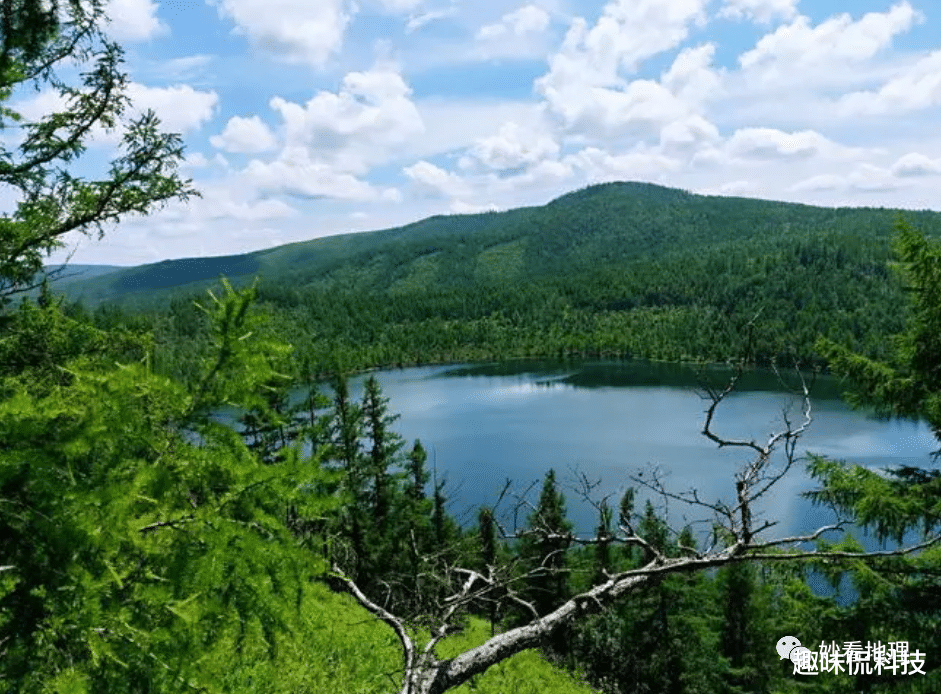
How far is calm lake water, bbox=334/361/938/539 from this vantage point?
4938cm

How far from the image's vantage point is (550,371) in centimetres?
13612

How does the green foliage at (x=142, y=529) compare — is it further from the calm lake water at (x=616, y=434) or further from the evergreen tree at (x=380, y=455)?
the calm lake water at (x=616, y=434)

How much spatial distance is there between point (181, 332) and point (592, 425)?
106 m

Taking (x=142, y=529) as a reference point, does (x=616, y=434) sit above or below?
below

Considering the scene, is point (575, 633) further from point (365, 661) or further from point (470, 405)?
point (470, 405)

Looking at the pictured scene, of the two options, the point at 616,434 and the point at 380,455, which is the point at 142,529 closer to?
the point at 380,455

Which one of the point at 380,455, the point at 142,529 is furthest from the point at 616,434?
the point at 142,529

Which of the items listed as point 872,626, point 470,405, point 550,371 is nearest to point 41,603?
point 872,626

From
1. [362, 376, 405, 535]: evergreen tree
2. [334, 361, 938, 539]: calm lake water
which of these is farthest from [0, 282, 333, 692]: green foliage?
[334, 361, 938, 539]: calm lake water

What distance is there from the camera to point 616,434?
7288cm

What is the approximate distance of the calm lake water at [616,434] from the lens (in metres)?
49.4

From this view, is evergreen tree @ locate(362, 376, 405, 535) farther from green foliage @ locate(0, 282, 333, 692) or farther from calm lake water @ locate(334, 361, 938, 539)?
green foliage @ locate(0, 282, 333, 692)

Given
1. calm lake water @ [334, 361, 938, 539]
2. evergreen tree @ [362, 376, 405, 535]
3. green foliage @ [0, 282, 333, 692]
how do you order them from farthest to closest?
calm lake water @ [334, 361, 938, 539] → evergreen tree @ [362, 376, 405, 535] → green foliage @ [0, 282, 333, 692]

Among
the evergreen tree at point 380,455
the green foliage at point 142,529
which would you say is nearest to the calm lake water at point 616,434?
the evergreen tree at point 380,455
